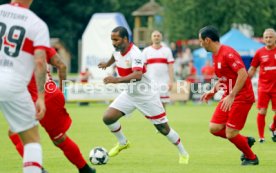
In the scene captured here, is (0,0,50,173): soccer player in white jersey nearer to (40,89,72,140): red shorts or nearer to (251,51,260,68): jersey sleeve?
(40,89,72,140): red shorts

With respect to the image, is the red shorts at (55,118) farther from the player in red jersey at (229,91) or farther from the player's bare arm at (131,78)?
the player in red jersey at (229,91)

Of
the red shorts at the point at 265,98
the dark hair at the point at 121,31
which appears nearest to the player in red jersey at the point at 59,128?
the dark hair at the point at 121,31

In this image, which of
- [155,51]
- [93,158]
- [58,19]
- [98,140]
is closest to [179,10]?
[58,19]

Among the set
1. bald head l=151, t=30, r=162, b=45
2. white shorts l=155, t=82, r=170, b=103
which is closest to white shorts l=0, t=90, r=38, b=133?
bald head l=151, t=30, r=162, b=45

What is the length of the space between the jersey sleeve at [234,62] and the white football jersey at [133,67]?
1645 millimetres

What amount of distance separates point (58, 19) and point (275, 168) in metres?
59.3

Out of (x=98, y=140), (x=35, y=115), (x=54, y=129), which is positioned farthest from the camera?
(x=98, y=140)

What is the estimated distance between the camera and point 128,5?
7619 cm

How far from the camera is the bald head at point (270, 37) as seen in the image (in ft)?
51.8

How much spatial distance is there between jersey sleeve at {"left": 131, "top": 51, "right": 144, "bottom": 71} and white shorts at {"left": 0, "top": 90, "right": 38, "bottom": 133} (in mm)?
4507

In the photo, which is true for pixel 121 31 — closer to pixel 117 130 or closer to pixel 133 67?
pixel 133 67

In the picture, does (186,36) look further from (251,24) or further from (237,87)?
(237,87)

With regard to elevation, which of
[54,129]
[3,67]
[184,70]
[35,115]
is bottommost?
[184,70]

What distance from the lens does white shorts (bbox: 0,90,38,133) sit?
8.16 m
